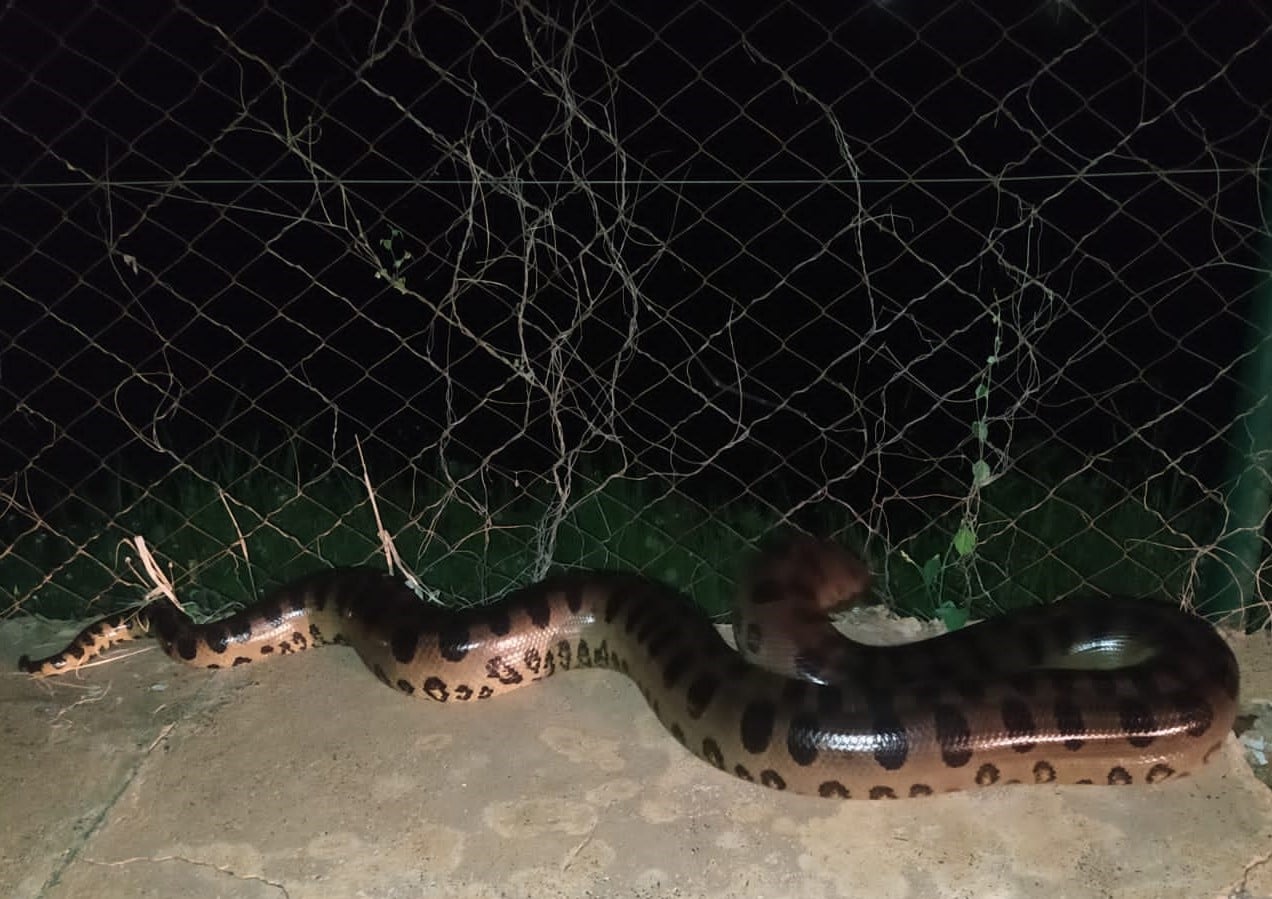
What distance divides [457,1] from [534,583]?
3596mm

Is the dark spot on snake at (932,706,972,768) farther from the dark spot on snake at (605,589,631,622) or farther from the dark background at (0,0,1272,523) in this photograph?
the dark background at (0,0,1272,523)

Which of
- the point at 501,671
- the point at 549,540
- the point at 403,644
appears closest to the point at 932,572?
the point at 549,540

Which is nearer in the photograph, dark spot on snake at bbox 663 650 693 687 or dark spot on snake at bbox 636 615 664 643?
dark spot on snake at bbox 663 650 693 687

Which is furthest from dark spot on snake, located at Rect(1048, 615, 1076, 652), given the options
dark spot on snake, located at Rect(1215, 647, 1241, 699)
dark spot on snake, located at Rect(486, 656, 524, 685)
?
dark spot on snake, located at Rect(486, 656, 524, 685)

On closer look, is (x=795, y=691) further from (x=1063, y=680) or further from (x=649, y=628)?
(x=1063, y=680)

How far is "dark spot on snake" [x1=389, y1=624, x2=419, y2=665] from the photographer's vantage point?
4414 millimetres

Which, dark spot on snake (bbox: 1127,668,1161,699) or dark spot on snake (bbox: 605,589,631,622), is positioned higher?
dark spot on snake (bbox: 605,589,631,622)

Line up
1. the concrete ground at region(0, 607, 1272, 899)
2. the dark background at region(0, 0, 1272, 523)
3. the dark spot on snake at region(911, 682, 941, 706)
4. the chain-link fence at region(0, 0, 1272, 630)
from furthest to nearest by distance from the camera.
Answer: the dark background at region(0, 0, 1272, 523)
the chain-link fence at region(0, 0, 1272, 630)
the dark spot on snake at region(911, 682, 941, 706)
the concrete ground at region(0, 607, 1272, 899)

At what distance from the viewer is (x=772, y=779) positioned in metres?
3.81

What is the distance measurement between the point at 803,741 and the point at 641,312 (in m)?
3.26

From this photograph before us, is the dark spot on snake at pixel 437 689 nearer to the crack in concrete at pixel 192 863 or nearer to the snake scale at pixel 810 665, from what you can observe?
the snake scale at pixel 810 665

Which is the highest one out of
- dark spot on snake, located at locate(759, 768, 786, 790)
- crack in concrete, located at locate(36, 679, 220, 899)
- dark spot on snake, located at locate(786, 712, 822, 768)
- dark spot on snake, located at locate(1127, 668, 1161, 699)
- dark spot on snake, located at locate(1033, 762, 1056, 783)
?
crack in concrete, located at locate(36, 679, 220, 899)

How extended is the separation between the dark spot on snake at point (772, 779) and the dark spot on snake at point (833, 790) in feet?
0.40

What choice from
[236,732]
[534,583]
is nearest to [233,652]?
[236,732]
